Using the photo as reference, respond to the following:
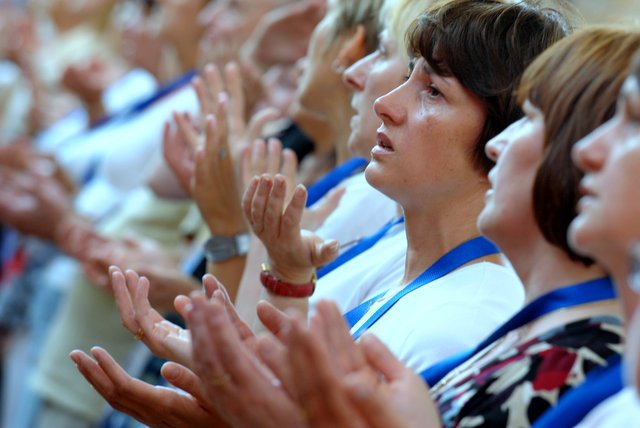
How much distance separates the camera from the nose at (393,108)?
5.54 ft

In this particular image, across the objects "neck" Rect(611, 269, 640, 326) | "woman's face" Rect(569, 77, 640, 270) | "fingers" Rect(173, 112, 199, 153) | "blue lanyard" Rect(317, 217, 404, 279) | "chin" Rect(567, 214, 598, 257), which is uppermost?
"woman's face" Rect(569, 77, 640, 270)

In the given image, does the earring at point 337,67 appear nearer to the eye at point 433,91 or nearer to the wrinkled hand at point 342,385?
the eye at point 433,91

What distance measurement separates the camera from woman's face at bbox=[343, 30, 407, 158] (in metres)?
2.02

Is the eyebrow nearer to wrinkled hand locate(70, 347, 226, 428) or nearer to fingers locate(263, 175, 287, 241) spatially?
fingers locate(263, 175, 287, 241)

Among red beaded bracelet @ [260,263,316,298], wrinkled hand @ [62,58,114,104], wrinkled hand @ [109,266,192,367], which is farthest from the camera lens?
wrinkled hand @ [62,58,114,104]

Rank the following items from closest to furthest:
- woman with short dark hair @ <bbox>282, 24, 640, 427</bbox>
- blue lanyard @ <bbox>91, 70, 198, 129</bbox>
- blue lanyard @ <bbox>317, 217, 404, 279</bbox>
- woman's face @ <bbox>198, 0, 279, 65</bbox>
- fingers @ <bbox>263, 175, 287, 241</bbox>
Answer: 1. woman with short dark hair @ <bbox>282, 24, 640, 427</bbox>
2. fingers @ <bbox>263, 175, 287, 241</bbox>
3. blue lanyard @ <bbox>317, 217, 404, 279</bbox>
4. woman's face @ <bbox>198, 0, 279, 65</bbox>
5. blue lanyard @ <bbox>91, 70, 198, 129</bbox>

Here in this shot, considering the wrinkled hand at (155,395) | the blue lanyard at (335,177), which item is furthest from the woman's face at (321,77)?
the wrinkled hand at (155,395)

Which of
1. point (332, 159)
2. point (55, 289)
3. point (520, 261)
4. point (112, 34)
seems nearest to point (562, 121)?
point (520, 261)

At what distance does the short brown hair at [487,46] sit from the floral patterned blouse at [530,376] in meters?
0.45

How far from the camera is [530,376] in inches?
50.1

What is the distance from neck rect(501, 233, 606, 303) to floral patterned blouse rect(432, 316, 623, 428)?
58 mm

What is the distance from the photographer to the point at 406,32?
181cm

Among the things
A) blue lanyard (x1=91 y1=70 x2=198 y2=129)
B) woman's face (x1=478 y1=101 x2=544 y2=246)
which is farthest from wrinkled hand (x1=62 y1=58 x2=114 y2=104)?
woman's face (x1=478 y1=101 x2=544 y2=246)

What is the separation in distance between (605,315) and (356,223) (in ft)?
3.15
